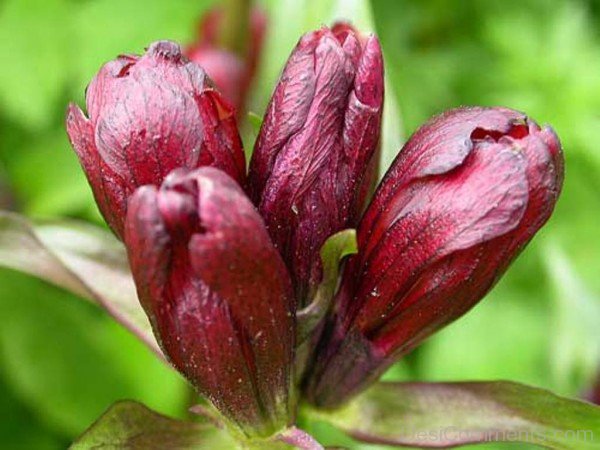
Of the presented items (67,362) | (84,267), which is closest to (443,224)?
(84,267)

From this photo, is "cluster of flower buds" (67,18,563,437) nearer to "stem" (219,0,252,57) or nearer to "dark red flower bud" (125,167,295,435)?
"dark red flower bud" (125,167,295,435)

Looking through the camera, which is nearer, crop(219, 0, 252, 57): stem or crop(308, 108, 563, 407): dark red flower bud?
crop(308, 108, 563, 407): dark red flower bud

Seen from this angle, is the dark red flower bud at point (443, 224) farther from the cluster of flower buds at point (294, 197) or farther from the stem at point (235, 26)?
the stem at point (235, 26)

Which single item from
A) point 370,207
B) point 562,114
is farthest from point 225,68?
point 370,207

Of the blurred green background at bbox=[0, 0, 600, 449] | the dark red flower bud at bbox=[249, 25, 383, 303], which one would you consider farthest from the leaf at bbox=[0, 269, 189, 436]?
the dark red flower bud at bbox=[249, 25, 383, 303]

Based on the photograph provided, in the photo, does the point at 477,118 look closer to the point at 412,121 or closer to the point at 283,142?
the point at 283,142

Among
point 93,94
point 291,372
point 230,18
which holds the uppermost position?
point 93,94

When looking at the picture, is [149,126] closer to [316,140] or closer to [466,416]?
[316,140]
